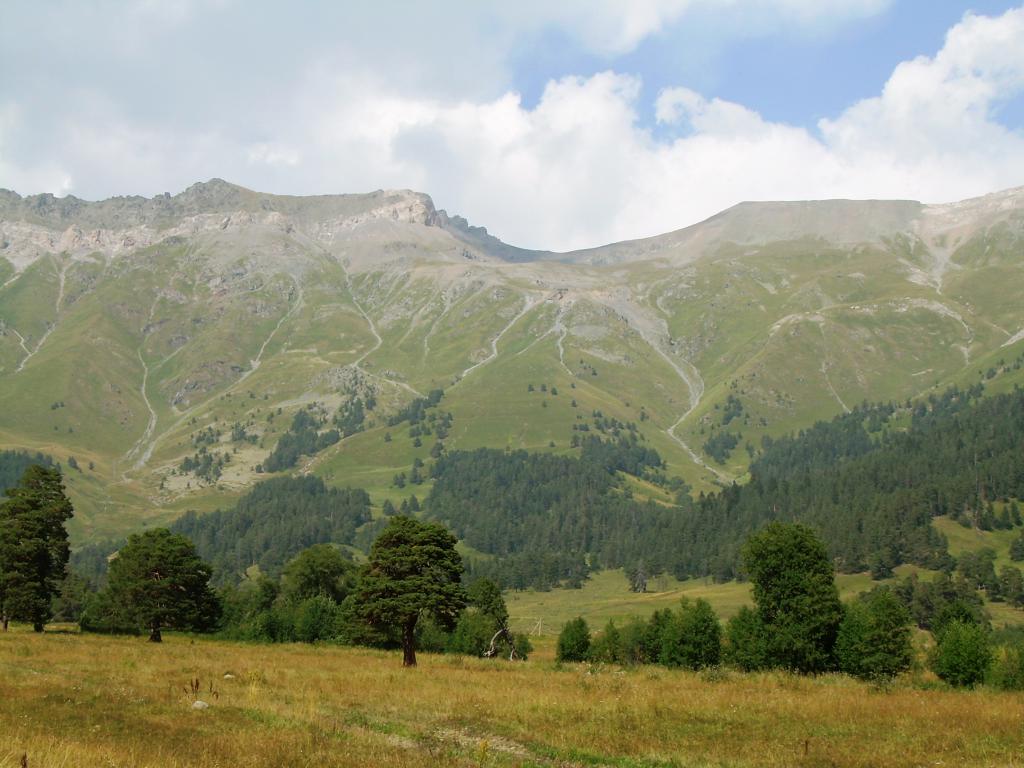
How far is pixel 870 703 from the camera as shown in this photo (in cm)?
3134

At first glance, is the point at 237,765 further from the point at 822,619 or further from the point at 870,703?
the point at 822,619

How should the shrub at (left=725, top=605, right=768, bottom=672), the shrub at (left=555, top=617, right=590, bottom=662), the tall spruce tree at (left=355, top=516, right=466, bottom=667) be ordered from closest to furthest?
1. the tall spruce tree at (left=355, top=516, right=466, bottom=667)
2. the shrub at (left=725, top=605, right=768, bottom=672)
3. the shrub at (left=555, top=617, right=590, bottom=662)

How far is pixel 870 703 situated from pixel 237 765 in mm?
26729

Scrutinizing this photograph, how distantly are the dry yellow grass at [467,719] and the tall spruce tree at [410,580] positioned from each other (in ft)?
25.2

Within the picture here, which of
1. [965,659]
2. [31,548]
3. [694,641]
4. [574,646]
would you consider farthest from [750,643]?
[31,548]

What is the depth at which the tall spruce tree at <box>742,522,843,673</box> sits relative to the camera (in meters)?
57.0

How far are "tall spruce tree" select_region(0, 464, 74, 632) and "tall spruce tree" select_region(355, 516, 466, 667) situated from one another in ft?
106

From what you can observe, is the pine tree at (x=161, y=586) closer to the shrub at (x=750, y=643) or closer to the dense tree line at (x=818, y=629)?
the dense tree line at (x=818, y=629)

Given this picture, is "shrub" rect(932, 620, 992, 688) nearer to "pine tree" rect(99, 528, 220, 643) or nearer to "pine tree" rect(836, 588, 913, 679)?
"pine tree" rect(836, 588, 913, 679)

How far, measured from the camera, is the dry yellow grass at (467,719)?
62.3ft

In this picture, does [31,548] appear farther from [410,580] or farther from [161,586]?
[410,580]

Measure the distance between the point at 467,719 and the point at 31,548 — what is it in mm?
56213

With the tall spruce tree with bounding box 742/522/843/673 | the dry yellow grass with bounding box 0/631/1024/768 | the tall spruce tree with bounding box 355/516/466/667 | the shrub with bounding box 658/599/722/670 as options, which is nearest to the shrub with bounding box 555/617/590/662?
the shrub with bounding box 658/599/722/670

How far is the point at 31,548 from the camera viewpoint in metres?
65.2
